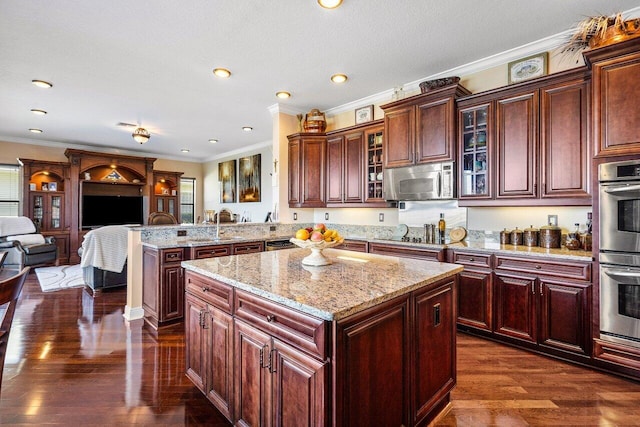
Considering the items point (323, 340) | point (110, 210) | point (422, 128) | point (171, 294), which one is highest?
point (422, 128)

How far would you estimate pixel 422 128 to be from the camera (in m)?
3.66

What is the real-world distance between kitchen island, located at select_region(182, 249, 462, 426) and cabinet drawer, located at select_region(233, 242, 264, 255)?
180 centimetres

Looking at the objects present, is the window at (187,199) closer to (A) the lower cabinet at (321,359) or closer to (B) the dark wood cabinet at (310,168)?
(B) the dark wood cabinet at (310,168)

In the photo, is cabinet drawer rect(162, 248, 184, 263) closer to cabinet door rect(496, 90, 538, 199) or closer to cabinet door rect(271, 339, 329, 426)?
cabinet door rect(271, 339, 329, 426)

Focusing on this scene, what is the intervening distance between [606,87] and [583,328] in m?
1.86

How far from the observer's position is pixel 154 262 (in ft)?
11.6

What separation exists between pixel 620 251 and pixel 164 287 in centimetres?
407

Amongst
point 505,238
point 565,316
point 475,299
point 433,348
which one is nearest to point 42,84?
point 433,348

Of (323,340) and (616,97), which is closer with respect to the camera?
(323,340)

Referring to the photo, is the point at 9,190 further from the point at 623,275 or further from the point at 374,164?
the point at 623,275

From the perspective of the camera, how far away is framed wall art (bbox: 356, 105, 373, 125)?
4602 millimetres

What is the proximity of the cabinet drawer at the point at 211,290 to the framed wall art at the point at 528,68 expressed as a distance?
336 cm

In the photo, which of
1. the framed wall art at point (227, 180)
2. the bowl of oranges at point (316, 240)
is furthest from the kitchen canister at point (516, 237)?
the framed wall art at point (227, 180)

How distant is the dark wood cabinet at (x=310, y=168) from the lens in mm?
4836
